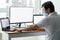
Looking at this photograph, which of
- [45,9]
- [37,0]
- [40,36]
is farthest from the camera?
[37,0]

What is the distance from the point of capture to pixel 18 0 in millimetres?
3658

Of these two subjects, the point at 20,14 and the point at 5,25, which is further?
the point at 20,14

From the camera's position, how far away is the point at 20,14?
3.24 m

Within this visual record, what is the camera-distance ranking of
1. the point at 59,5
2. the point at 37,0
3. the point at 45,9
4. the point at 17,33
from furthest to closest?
the point at 37,0
the point at 59,5
the point at 17,33
the point at 45,9

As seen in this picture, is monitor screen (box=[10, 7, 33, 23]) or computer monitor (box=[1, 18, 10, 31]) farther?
monitor screen (box=[10, 7, 33, 23])

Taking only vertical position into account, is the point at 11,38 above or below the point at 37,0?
below

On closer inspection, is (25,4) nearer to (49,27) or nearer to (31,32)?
(31,32)

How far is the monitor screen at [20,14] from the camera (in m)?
3.18

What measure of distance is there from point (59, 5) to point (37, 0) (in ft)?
2.07

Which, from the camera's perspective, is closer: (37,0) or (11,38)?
(11,38)

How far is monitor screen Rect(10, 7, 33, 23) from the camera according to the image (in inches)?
125

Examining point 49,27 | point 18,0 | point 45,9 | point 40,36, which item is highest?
point 18,0

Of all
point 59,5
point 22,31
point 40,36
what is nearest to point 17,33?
point 22,31

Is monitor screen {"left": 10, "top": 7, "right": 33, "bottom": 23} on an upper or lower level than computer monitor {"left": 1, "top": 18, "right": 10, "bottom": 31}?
upper
